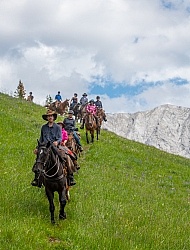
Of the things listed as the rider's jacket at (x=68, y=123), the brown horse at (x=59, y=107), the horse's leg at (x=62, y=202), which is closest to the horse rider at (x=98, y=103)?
the brown horse at (x=59, y=107)

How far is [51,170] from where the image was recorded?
38.1 feet

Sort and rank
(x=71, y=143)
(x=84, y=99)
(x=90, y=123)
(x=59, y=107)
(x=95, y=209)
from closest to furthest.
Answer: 1. (x=95, y=209)
2. (x=71, y=143)
3. (x=90, y=123)
4. (x=84, y=99)
5. (x=59, y=107)

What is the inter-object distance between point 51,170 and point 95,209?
8.41 feet

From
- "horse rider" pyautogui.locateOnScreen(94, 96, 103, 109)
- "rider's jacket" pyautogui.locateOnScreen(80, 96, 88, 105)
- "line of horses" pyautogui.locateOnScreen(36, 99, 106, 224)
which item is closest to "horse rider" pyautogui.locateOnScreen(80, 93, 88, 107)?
"rider's jacket" pyautogui.locateOnScreen(80, 96, 88, 105)

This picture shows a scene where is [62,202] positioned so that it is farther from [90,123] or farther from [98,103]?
[98,103]

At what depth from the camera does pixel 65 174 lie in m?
12.4

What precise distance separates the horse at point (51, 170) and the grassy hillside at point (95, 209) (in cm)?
79

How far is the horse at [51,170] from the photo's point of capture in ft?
36.7

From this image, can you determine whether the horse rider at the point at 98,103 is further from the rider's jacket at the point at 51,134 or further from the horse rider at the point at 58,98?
the rider's jacket at the point at 51,134

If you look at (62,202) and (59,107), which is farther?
(59,107)

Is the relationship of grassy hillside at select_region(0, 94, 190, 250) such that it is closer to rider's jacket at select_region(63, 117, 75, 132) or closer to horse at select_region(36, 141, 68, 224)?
horse at select_region(36, 141, 68, 224)

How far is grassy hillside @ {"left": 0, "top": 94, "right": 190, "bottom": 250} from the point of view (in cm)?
1033

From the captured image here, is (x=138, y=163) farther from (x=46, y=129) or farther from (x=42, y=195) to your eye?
(x=46, y=129)

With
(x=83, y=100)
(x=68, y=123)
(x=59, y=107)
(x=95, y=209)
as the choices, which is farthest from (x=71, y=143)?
(x=59, y=107)
